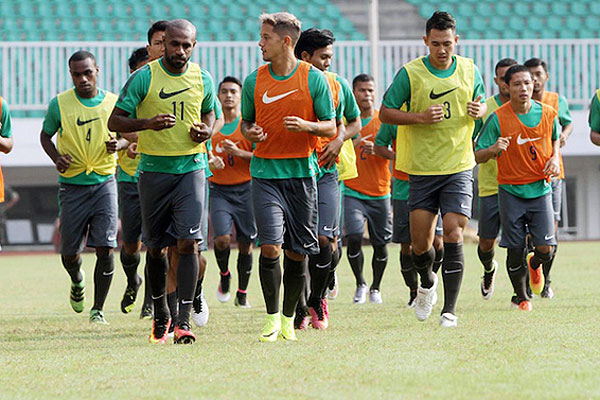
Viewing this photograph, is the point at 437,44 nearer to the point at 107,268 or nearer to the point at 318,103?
the point at 318,103

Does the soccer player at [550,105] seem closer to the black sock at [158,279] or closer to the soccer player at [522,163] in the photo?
the soccer player at [522,163]

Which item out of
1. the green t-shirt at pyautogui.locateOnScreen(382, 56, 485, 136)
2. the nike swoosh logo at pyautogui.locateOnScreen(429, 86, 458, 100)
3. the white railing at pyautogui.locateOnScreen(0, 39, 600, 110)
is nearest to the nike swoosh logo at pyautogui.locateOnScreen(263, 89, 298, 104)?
the green t-shirt at pyautogui.locateOnScreen(382, 56, 485, 136)

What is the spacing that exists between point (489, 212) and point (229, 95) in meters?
2.76

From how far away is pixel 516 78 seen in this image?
8.71 metres

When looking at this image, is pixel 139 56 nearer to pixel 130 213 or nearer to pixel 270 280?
pixel 130 213

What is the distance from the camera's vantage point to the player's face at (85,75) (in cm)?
821

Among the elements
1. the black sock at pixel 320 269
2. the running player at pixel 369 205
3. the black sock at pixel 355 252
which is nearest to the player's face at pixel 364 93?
the running player at pixel 369 205

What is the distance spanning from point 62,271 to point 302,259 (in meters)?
10.2

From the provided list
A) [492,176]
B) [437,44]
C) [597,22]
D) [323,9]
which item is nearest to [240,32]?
[323,9]

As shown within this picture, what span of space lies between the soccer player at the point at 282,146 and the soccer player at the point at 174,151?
364 millimetres

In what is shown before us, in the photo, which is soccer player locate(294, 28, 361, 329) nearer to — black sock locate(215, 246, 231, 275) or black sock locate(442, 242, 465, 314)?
black sock locate(442, 242, 465, 314)

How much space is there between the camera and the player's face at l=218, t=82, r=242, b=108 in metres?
9.91

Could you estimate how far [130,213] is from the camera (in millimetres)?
8508

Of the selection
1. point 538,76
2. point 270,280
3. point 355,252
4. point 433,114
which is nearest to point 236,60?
point 355,252
